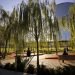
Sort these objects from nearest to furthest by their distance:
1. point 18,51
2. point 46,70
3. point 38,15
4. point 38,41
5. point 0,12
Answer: point 46,70 → point 38,15 → point 38,41 → point 18,51 → point 0,12

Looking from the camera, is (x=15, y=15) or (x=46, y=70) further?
(x=15, y=15)

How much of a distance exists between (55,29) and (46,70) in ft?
11.3

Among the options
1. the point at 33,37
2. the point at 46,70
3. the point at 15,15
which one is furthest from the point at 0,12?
the point at 46,70

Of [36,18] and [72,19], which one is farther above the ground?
[72,19]

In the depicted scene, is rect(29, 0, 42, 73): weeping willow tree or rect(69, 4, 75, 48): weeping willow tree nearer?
rect(29, 0, 42, 73): weeping willow tree

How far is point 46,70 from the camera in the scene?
1590 cm

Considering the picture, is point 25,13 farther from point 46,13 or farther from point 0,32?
point 0,32

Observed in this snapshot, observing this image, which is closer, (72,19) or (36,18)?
(36,18)

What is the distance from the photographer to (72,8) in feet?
61.7

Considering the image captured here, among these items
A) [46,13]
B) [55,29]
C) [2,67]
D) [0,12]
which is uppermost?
[0,12]

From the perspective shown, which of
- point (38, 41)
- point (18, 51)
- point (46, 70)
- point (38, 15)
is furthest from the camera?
point (18, 51)

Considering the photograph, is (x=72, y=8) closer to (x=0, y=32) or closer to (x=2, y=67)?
(x=2, y=67)

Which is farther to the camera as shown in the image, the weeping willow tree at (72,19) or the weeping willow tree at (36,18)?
the weeping willow tree at (72,19)

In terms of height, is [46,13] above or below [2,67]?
above
